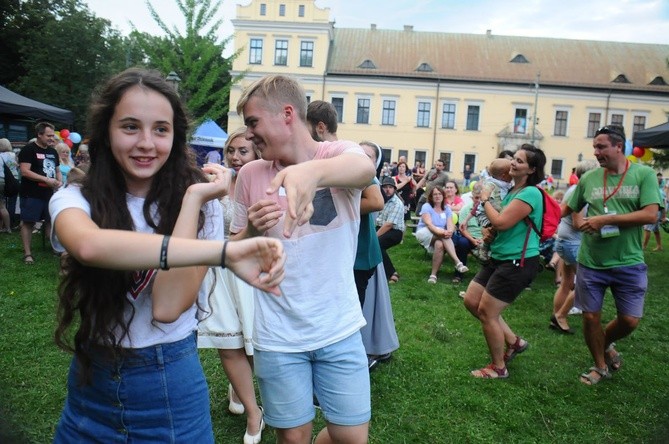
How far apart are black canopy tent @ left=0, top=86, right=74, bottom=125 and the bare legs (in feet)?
28.5

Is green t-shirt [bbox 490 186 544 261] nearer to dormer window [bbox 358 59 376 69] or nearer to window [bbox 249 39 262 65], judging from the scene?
dormer window [bbox 358 59 376 69]

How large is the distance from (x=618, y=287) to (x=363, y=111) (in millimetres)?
39697

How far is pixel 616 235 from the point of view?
13.4 ft

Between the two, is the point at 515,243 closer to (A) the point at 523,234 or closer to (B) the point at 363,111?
(A) the point at 523,234

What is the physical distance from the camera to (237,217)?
90.9 inches

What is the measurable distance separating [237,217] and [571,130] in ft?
146

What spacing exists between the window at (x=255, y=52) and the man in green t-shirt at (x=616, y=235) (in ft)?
132

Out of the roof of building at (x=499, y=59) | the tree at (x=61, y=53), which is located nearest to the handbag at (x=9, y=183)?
the tree at (x=61, y=53)

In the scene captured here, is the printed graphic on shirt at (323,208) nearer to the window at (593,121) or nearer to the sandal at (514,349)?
the sandal at (514,349)

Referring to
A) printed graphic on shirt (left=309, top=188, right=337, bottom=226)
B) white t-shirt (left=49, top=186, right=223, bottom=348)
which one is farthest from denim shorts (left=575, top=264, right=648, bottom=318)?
white t-shirt (left=49, top=186, right=223, bottom=348)

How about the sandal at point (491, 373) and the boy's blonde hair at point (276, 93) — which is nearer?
the boy's blonde hair at point (276, 93)

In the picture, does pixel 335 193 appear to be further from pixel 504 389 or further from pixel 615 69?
pixel 615 69

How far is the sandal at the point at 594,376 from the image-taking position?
170 inches

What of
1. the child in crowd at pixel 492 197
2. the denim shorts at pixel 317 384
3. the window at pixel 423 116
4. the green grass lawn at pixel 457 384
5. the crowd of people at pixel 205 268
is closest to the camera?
the crowd of people at pixel 205 268
